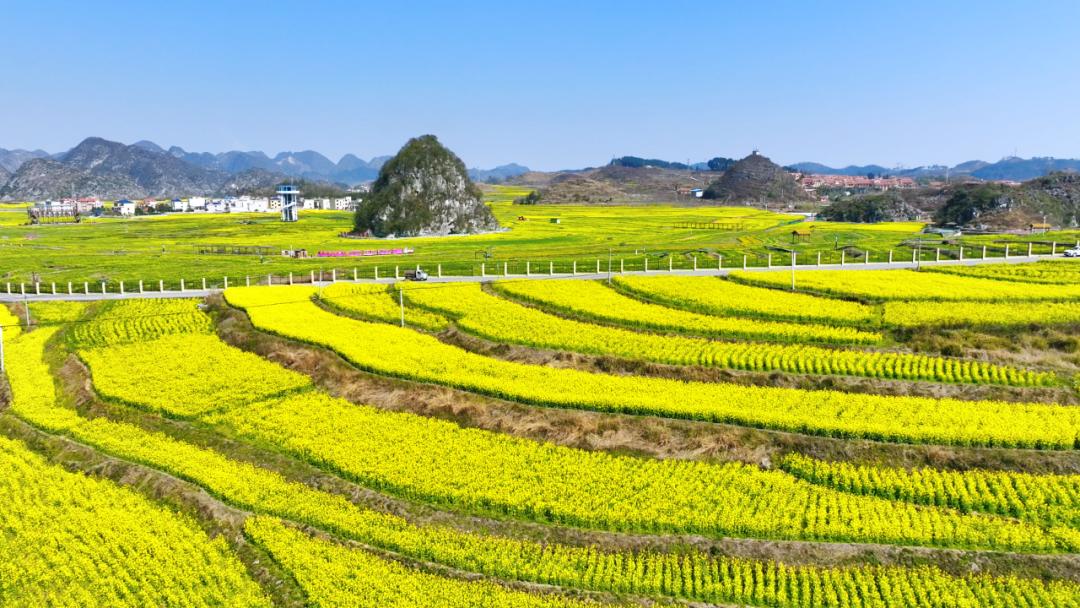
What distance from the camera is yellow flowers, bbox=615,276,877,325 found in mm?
44281

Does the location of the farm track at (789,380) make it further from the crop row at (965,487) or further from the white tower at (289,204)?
the white tower at (289,204)

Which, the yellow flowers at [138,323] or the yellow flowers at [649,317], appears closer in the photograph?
the yellow flowers at [649,317]

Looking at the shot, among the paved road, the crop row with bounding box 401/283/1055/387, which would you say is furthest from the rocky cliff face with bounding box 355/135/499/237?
the crop row with bounding box 401/283/1055/387

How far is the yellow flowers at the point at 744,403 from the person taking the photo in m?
27.0

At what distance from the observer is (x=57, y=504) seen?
23.4 m

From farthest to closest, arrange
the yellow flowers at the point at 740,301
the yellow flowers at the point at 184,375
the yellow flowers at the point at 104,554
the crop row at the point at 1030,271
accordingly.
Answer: the crop row at the point at 1030,271
the yellow flowers at the point at 740,301
the yellow flowers at the point at 184,375
the yellow flowers at the point at 104,554

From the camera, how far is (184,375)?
36.2 m

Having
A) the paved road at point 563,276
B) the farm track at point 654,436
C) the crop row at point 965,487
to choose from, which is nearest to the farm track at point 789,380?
the farm track at point 654,436

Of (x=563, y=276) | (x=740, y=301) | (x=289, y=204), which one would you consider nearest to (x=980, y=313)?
(x=740, y=301)

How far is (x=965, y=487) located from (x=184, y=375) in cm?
3381

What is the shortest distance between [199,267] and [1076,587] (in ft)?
265

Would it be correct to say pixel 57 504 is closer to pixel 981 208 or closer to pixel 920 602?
pixel 920 602

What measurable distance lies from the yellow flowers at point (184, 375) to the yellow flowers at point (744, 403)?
4139 millimetres

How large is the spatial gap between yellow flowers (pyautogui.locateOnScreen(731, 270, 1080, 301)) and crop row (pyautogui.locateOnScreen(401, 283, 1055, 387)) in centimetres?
1310
